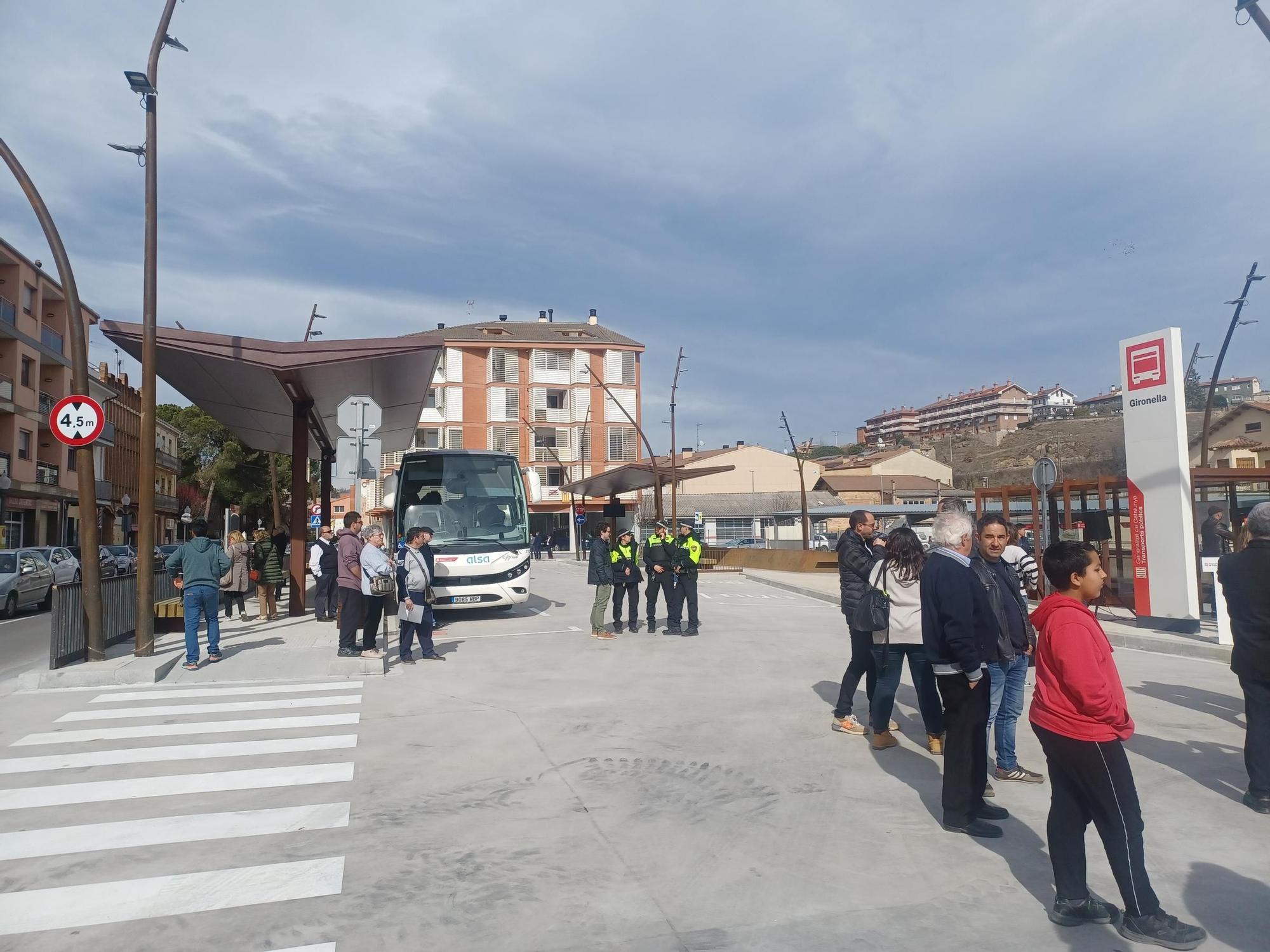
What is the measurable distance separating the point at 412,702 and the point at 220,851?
437 cm

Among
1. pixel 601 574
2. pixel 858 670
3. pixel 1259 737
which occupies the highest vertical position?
pixel 601 574

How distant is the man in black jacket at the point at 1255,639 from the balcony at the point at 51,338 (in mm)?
50851

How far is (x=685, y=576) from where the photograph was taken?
48.2 ft

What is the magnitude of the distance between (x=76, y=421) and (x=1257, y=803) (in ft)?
39.1

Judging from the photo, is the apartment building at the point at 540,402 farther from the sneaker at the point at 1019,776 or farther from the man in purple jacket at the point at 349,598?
the sneaker at the point at 1019,776

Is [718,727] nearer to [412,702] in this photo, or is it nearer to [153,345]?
[412,702]

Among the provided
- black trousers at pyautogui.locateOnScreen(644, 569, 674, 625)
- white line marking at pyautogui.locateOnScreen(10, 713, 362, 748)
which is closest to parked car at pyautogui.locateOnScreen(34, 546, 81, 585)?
black trousers at pyautogui.locateOnScreen(644, 569, 674, 625)

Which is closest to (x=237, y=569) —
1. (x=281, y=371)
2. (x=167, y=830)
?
(x=281, y=371)

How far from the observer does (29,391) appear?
1699 inches

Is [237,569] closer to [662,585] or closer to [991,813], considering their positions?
[662,585]

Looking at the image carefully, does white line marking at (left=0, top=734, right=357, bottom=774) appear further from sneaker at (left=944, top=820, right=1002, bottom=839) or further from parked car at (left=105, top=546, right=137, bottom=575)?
parked car at (left=105, top=546, right=137, bottom=575)

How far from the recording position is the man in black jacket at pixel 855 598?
24.7 feet

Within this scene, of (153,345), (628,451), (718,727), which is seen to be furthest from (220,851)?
(628,451)

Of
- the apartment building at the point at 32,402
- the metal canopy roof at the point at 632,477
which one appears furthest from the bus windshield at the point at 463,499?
the apartment building at the point at 32,402
